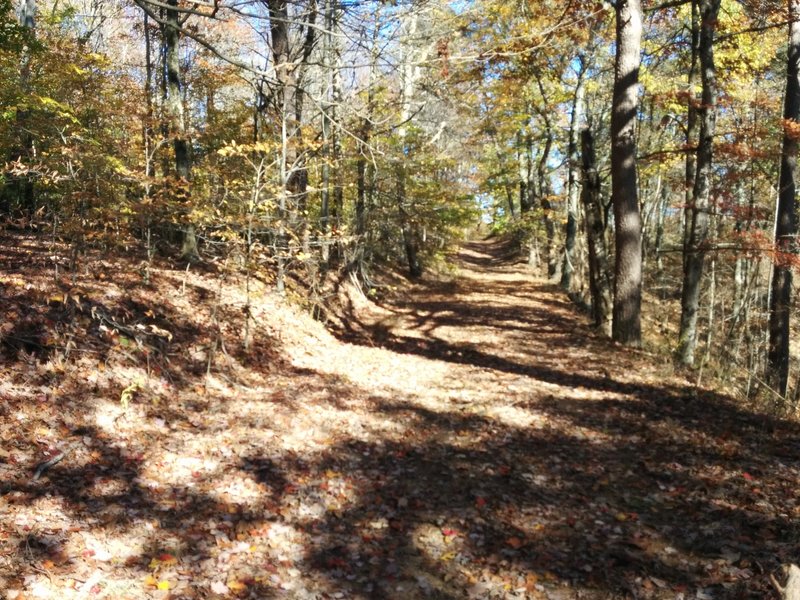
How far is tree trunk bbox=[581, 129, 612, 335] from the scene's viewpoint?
39.3ft

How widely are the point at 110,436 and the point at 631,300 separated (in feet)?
28.8

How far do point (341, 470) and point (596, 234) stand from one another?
865 cm

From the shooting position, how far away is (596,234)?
12211 millimetres

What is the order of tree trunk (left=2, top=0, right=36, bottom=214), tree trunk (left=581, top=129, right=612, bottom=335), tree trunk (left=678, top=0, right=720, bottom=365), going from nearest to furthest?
tree trunk (left=678, top=0, right=720, bottom=365), tree trunk (left=581, top=129, right=612, bottom=335), tree trunk (left=2, top=0, right=36, bottom=214)

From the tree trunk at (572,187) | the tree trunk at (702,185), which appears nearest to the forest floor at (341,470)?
the tree trunk at (702,185)

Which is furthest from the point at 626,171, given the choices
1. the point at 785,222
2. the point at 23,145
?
the point at 23,145

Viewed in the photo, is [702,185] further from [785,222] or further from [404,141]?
[404,141]

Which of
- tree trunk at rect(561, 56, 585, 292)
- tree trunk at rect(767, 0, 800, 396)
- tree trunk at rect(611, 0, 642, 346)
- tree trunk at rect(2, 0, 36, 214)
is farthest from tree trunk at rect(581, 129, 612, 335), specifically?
tree trunk at rect(2, 0, 36, 214)

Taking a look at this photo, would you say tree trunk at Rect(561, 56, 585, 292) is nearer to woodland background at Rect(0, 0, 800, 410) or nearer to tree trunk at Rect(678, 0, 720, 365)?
woodland background at Rect(0, 0, 800, 410)

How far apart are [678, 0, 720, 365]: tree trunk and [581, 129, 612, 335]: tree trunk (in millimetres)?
1535

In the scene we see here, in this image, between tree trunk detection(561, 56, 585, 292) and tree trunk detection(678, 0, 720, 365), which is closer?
tree trunk detection(678, 0, 720, 365)

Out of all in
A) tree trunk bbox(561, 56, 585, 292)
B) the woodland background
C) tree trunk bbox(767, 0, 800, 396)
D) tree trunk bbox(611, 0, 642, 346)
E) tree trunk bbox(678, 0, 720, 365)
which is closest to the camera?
the woodland background

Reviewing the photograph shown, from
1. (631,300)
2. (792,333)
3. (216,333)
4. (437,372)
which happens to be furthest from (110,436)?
(792,333)

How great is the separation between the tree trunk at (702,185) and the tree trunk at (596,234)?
60.4 inches
